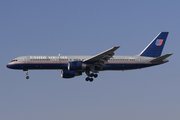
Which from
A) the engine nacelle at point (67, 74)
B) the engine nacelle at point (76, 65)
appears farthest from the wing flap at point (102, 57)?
the engine nacelle at point (67, 74)

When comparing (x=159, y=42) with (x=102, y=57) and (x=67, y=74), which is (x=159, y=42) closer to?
(x=102, y=57)

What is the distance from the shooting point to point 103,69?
6288cm

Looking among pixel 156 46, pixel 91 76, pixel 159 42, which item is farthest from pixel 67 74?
pixel 159 42

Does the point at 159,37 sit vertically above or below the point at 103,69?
above

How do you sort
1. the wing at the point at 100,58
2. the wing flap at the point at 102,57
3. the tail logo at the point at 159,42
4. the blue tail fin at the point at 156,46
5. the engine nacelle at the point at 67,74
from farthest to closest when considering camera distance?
the tail logo at the point at 159,42 → the blue tail fin at the point at 156,46 → the engine nacelle at the point at 67,74 → the wing at the point at 100,58 → the wing flap at the point at 102,57

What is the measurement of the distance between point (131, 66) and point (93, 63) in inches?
303

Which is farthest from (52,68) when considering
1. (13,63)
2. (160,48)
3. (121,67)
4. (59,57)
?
(160,48)

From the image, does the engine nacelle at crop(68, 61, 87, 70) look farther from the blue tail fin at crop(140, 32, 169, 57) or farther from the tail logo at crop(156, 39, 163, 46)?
the tail logo at crop(156, 39, 163, 46)

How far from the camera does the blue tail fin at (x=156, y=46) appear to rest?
67.1 metres

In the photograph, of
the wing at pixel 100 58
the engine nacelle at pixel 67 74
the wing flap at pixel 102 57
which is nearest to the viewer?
the wing flap at pixel 102 57

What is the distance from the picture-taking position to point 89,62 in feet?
201

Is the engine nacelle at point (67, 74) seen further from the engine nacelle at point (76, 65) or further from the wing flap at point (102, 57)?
the wing flap at point (102, 57)

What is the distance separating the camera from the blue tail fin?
2643 inches

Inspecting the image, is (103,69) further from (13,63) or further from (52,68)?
(13,63)
